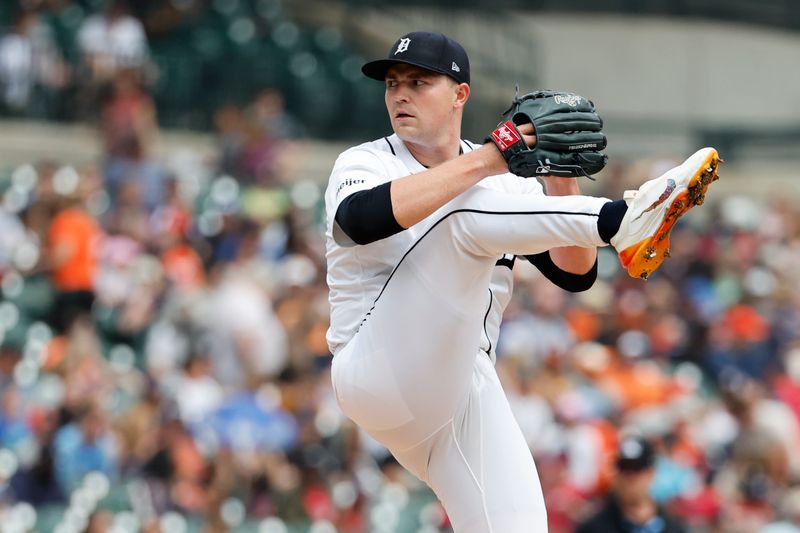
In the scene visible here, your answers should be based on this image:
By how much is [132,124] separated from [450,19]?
4875mm

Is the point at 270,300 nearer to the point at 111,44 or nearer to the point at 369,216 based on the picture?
the point at 111,44

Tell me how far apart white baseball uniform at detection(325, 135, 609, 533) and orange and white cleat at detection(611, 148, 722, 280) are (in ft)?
0.34

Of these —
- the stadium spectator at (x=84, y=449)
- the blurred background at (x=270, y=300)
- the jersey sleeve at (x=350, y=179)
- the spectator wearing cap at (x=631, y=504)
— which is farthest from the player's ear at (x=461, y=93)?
the stadium spectator at (x=84, y=449)

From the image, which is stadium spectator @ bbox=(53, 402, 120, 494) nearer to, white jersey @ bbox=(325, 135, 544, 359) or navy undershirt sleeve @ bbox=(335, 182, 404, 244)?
white jersey @ bbox=(325, 135, 544, 359)

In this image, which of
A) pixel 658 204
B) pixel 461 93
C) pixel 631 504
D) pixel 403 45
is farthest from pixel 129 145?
pixel 658 204

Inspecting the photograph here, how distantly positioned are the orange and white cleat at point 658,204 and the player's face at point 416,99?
863 mm

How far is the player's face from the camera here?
4758 mm

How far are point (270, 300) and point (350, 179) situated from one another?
5678 millimetres

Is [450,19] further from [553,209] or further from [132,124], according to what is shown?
[553,209]

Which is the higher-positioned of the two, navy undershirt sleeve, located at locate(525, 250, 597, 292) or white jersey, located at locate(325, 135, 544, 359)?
white jersey, located at locate(325, 135, 544, 359)

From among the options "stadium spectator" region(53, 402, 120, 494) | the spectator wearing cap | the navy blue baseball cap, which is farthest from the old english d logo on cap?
"stadium spectator" region(53, 402, 120, 494)

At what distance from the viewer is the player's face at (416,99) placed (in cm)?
Answer: 476

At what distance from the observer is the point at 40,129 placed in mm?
12578

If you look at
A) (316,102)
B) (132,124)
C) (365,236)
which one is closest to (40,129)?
(132,124)
